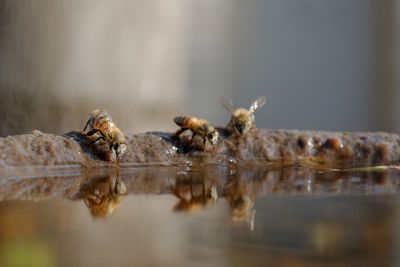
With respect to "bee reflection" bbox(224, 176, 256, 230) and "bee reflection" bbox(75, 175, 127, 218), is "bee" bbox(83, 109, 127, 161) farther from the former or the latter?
"bee reflection" bbox(224, 176, 256, 230)

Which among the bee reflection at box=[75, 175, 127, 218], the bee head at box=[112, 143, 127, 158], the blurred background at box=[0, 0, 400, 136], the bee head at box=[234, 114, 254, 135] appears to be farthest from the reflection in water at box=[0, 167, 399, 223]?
the blurred background at box=[0, 0, 400, 136]

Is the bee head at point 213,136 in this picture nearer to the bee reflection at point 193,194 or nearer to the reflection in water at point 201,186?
the reflection in water at point 201,186

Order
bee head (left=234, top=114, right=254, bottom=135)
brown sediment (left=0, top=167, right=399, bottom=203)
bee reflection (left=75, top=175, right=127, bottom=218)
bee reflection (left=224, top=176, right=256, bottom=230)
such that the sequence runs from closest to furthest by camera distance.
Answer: bee reflection (left=224, top=176, right=256, bottom=230) < bee reflection (left=75, top=175, right=127, bottom=218) < brown sediment (left=0, top=167, right=399, bottom=203) < bee head (left=234, top=114, right=254, bottom=135)

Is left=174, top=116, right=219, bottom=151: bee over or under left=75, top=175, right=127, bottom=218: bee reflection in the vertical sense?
over

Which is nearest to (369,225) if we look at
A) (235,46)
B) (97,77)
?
(97,77)

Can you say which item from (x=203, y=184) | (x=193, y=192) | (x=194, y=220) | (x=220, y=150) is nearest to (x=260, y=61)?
(x=220, y=150)
